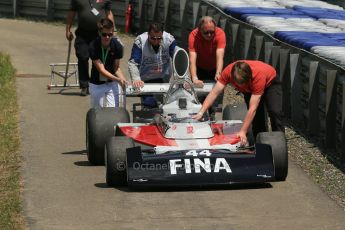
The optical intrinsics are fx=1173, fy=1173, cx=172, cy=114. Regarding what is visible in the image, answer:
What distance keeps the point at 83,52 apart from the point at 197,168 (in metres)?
7.61

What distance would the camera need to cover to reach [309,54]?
15.4 metres

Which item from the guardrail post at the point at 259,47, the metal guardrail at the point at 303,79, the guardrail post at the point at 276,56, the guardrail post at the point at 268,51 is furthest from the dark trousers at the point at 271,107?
the guardrail post at the point at 259,47

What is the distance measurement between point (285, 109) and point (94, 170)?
4463 millimetres

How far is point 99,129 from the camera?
13.1 metres

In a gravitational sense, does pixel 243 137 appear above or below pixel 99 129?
above

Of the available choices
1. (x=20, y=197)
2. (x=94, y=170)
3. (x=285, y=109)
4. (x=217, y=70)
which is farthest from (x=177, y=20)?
(x=20, y=197)

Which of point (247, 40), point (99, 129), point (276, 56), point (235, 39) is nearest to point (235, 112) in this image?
point (99, 129)

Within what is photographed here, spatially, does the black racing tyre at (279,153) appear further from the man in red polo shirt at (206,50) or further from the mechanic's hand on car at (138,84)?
the man in red polo shirt at (206,50)

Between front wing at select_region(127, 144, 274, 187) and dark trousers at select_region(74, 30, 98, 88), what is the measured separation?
23.8ft

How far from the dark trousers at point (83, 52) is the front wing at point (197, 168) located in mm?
7259

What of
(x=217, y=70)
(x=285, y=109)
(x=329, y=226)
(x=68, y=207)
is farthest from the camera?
(x=285, y=109)

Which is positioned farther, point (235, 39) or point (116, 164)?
point (235, 39)

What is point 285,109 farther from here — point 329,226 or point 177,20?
point 177,20

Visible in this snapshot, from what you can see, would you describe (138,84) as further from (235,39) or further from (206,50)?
(235,39)
